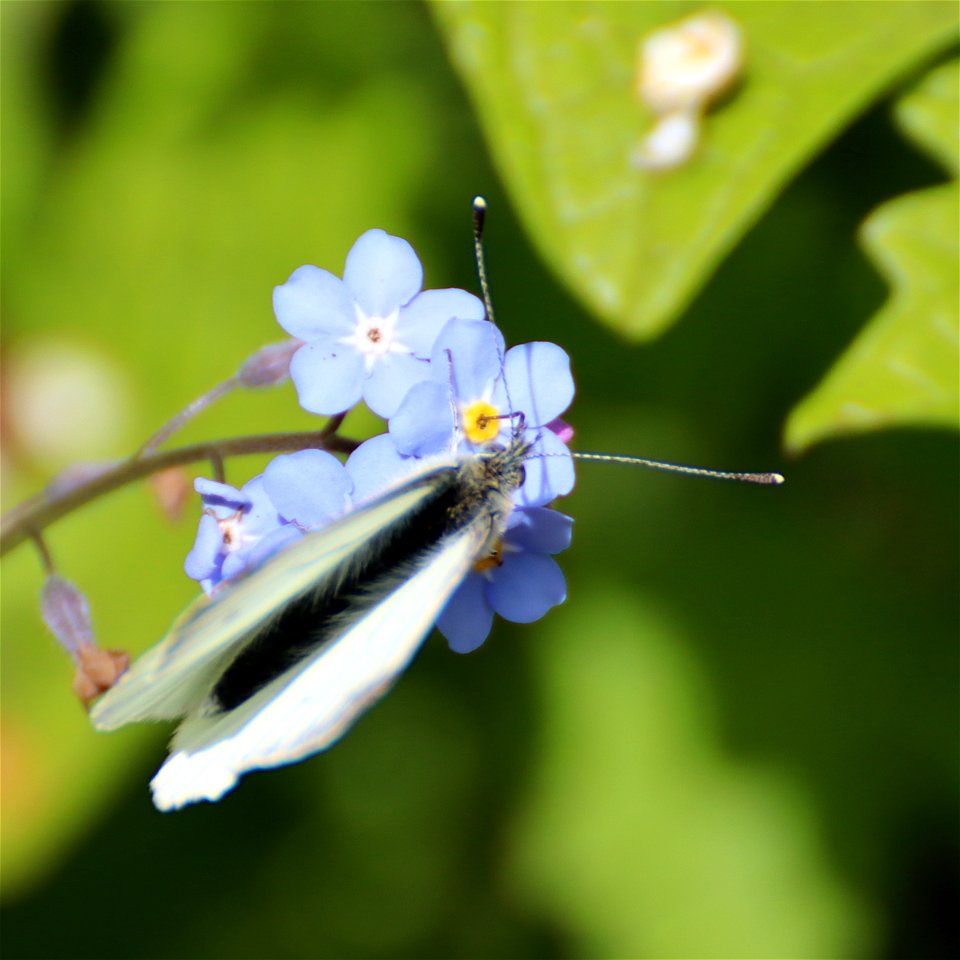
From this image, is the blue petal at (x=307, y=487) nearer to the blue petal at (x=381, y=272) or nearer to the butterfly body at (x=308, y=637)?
the butterfly body at (x=308, y=637)

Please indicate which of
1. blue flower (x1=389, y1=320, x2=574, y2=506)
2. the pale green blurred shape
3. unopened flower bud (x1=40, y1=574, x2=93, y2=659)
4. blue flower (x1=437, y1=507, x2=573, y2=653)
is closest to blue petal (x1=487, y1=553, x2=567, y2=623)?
blue flower (x1=437, y1=507, x2=573, y2=653)

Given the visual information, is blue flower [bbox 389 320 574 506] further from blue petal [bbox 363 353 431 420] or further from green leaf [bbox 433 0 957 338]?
green leaf [bbox 433 0 957 338]

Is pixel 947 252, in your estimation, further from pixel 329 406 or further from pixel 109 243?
pixel 109 243

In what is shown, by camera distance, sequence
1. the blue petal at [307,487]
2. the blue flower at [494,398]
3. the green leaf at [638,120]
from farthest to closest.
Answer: the green leaf at [638,120] → the blue flower at [494,398] → the blue petal at [307,487]

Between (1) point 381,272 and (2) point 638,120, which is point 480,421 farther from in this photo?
(2) point 638,120

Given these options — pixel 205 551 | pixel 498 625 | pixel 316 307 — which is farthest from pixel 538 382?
pixel 498 625

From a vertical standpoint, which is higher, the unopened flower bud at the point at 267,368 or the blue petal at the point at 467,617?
the unopened flower bud at the point at 267,368

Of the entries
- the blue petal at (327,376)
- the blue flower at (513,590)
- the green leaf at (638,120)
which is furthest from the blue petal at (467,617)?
the green leaf at (638,120)
